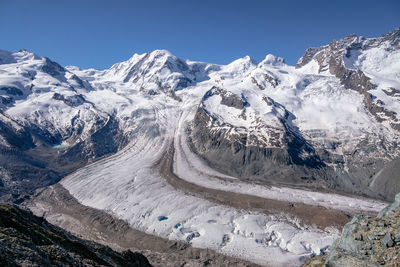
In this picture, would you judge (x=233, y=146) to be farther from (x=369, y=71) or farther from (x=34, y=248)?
(x=369, y=71)

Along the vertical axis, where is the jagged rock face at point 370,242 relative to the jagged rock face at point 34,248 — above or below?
above

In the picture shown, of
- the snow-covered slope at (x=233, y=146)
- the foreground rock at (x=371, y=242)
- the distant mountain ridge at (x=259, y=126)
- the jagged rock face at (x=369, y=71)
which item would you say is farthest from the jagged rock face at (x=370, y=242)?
the jagged rock face at (x=369, y=71)

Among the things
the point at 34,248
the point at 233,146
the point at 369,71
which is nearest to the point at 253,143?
the point at 233,146

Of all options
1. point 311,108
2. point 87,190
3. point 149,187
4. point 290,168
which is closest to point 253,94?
point 311,108

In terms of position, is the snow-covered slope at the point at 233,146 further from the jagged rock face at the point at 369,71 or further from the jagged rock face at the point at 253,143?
the jagged rock face at the point at 369,71

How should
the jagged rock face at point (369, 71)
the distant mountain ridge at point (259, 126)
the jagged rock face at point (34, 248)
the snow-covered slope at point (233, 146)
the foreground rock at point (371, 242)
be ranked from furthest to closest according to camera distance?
the jagged rock face at point (369, 71)
the distant mountain ridge at point (259, 126)
the snow-covered slope at point (233, 146)
the jagged rock face at point (34, 248)
the foreground rock at point (371, 242)

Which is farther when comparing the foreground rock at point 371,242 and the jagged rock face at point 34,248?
the jagged rock face at point 34,248

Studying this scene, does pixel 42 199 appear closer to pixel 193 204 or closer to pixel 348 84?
pixel 193 204

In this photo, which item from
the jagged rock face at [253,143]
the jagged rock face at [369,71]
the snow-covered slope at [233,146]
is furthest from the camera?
the jagged rock face at [369,71]
